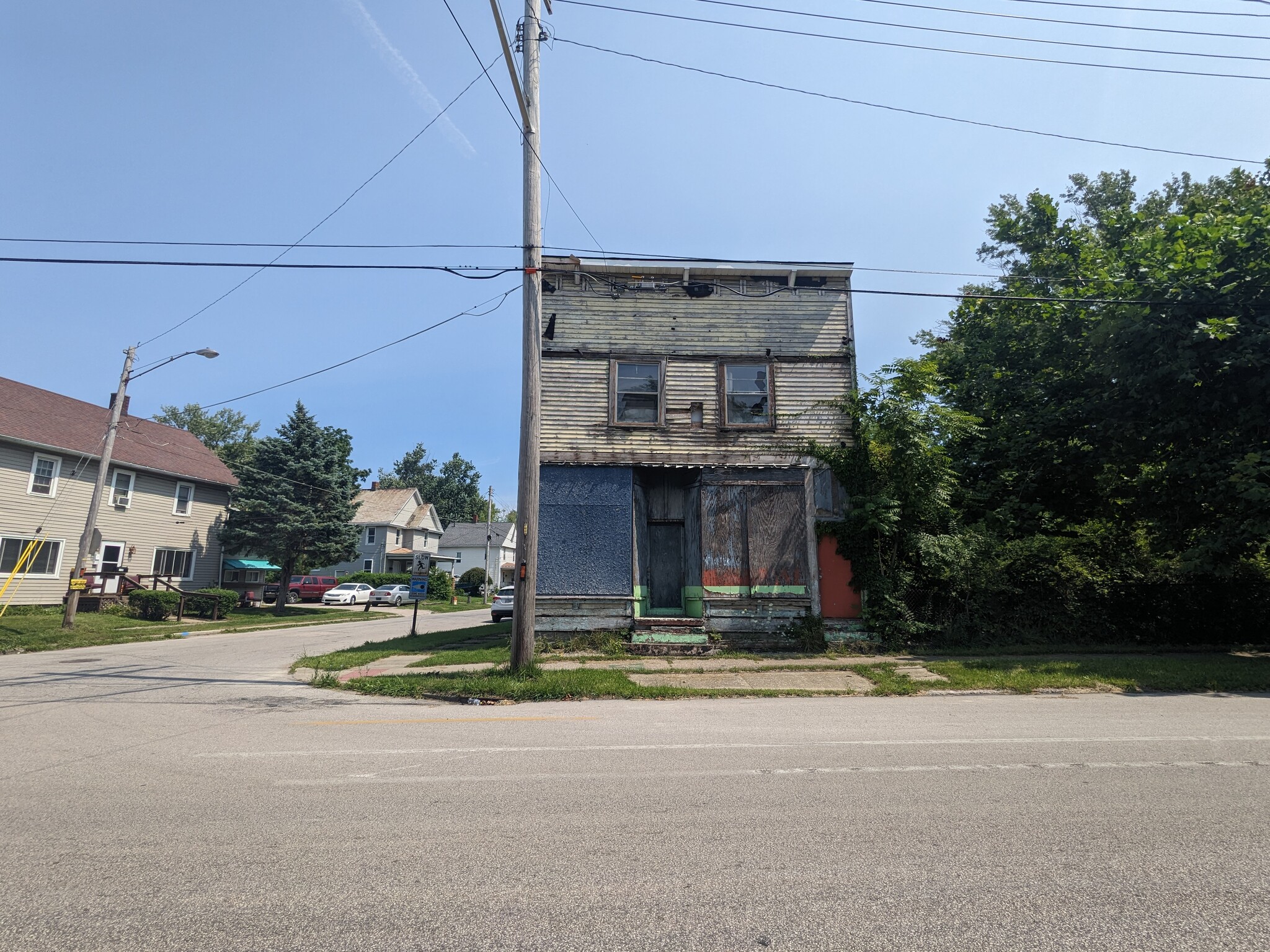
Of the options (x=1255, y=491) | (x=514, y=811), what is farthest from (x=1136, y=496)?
(x=514, y=811)

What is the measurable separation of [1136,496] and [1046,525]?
2141mm

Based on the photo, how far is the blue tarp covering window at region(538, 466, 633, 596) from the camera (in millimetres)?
14703

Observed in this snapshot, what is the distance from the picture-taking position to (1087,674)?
35.6 ft

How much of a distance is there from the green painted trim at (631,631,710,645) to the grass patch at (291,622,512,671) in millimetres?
3552

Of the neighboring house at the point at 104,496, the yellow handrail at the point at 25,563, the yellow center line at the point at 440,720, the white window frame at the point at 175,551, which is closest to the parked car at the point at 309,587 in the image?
the neighboring house at the point at 104,496

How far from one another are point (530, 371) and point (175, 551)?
2950 centimetres

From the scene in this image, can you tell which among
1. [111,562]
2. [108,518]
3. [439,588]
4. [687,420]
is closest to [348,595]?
[439,588]

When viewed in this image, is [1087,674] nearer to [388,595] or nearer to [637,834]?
[637,834]

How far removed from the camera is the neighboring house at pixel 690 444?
14.7 metres

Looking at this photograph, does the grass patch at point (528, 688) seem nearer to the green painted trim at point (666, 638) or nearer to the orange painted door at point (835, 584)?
the green painted trim at point (666, 638)

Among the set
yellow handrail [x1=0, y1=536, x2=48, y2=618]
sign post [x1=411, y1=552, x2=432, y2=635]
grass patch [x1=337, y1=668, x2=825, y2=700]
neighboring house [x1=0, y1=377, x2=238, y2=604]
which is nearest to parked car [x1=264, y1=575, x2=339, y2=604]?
sign post [x1=411, y1=552, x2=432, y2=635]

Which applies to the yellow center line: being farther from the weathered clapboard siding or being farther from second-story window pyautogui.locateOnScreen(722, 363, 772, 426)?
second-story window pyautogui.locateOnScreen(722, 363, 772, 426)

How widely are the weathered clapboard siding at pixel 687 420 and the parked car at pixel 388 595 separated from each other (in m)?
31.3

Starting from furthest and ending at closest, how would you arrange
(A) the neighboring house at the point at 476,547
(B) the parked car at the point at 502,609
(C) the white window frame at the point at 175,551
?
(A) the neighboring house at the point at 476,547, (C) the white window frame at the point at 175,551, (B) the parked car at the point at 502,609
